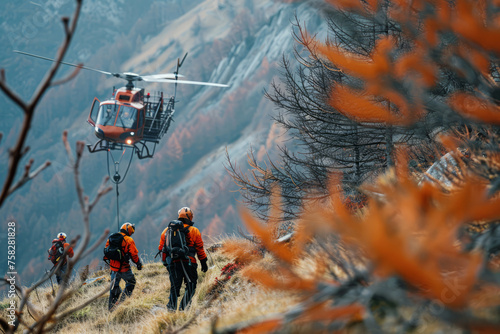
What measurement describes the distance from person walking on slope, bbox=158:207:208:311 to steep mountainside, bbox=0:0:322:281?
4141 cm

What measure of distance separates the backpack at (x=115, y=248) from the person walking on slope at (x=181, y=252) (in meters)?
0.98

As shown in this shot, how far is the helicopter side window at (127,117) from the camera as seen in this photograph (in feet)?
43.9

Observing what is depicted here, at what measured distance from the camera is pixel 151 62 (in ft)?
379

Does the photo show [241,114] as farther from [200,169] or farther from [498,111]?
[498,111]

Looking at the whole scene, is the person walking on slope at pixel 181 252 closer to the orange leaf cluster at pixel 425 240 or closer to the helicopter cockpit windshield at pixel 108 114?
the orange leaf cluster at pixel 425 240

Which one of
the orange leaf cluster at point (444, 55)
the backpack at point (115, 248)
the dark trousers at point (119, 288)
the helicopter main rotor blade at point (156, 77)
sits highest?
the helicopter main rotor blade at point (156, 77)

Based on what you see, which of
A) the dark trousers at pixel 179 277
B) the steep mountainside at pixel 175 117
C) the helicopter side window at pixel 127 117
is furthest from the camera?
the steep mountainside at pixel 175 117

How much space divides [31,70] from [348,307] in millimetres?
159201

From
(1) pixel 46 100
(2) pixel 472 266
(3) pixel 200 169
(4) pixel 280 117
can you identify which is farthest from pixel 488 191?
(1) pixel 46 100

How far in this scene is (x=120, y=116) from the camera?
1341 cm

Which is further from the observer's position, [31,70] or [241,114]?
[31,70]

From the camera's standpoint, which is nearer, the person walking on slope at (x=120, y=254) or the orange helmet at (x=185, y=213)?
the orange helmet at (x=185, y=213)

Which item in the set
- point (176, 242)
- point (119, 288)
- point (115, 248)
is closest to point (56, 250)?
point (119, 288)

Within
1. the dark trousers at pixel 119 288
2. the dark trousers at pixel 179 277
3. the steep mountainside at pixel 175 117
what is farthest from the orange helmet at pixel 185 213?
the steep mountainside at pixel 175 117
